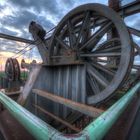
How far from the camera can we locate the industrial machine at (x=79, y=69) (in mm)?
3318

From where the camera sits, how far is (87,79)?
12.6 feet

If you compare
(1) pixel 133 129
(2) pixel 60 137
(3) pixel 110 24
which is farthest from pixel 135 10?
(2) pixel 60 137

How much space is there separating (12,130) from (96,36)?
2664mm

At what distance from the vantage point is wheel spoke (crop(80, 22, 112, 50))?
3731 millimetres

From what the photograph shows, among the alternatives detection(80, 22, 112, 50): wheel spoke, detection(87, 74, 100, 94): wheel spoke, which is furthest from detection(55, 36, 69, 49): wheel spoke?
detection(87, 74, 100, 94): wheel spoke

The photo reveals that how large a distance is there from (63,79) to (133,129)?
2.37 metres

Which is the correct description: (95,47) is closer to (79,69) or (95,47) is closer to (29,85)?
(79,69)

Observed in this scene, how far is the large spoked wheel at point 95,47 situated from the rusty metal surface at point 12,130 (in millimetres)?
1644

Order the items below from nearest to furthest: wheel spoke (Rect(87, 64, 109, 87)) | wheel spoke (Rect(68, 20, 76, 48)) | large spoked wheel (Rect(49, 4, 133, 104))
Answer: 1. large spoked wheel (Rect(49, 4, 133, 104))
2. wheel spoke (Rect(87, 64, 109, 87))
3. wheel spoke (Rect(68, 20, 76, 48))

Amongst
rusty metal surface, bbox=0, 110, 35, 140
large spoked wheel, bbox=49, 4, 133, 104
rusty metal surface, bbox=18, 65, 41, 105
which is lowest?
rusty metal surface, bbox=0, 110, 35, 140

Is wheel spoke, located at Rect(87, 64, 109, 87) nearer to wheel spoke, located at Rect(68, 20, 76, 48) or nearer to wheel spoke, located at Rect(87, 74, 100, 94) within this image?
wheel spoke, located at Rect(87, 74, 100, 94)

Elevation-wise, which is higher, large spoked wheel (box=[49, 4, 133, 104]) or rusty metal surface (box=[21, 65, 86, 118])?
large spoked wheel (box=[49, 4, 133, 104])

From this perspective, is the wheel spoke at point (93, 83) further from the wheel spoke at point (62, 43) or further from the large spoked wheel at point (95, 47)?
the wheel spoke at point (62, 43)

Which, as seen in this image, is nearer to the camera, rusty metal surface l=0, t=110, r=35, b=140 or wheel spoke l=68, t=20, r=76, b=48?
rusty metal surface l=0, t=110, r=35, b=140
